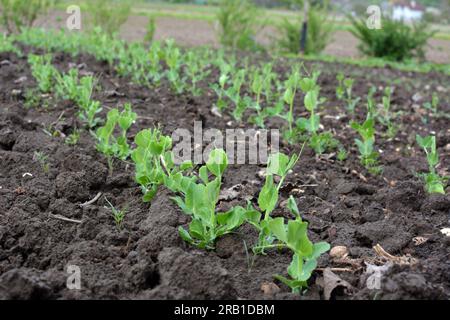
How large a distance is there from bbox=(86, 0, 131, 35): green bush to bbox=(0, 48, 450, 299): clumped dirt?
7.95m

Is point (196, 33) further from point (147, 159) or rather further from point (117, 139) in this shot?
point (147, 159)

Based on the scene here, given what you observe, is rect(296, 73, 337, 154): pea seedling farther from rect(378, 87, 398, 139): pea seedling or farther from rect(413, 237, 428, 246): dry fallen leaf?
rect(413, 237, 428, 246): dry fallen leaf

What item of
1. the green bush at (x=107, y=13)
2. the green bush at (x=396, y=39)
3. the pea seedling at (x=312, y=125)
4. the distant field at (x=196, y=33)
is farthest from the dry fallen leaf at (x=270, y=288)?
the distant field at (x=196, y=33)

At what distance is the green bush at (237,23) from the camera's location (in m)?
13.0

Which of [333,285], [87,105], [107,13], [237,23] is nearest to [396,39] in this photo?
[237,23]

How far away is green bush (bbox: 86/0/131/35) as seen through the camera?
12.3 meters

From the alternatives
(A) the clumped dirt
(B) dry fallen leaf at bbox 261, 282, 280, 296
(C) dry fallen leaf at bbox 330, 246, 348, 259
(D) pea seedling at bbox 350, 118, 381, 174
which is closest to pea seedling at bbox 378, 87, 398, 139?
(A) the clumped dirt

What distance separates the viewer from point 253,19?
43.3 feet

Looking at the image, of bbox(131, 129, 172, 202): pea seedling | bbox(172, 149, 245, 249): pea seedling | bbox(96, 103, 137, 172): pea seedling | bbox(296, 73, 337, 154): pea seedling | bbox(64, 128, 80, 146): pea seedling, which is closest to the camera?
bbox(172, 149, 245, 249): pea seedling

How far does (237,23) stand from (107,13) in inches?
107

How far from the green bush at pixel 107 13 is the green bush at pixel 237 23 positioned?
2042mm
